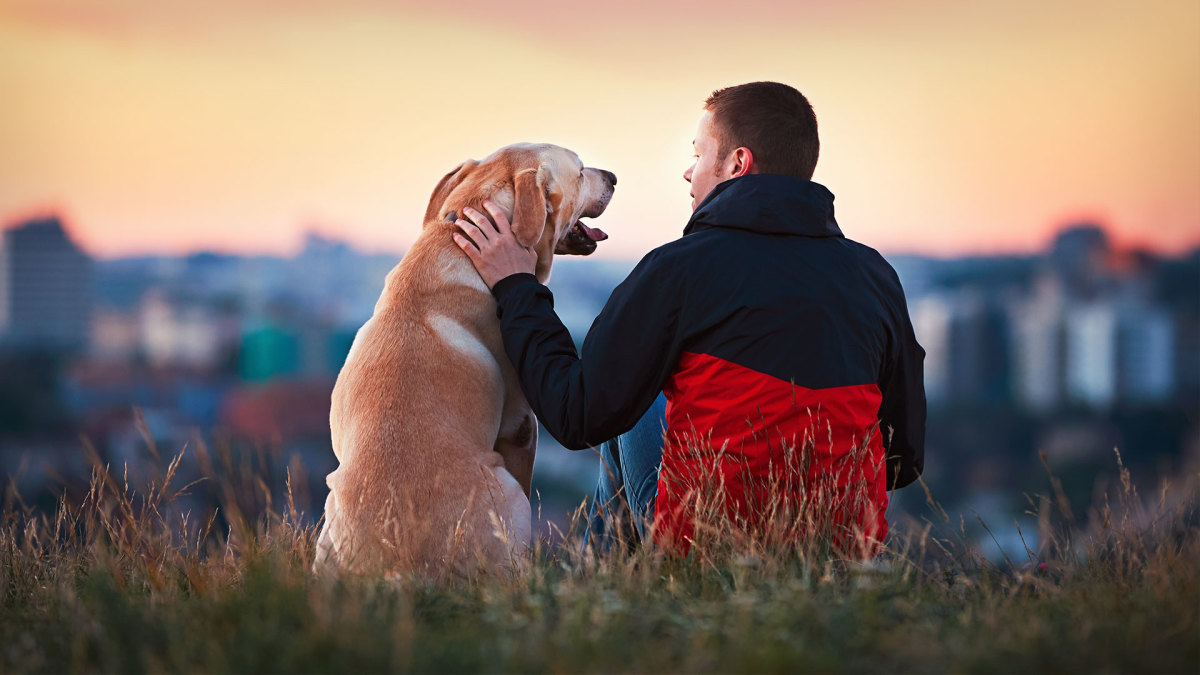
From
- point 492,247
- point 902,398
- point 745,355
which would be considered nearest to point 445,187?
point 492,247

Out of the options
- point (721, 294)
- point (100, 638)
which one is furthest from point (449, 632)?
point (721, 294)

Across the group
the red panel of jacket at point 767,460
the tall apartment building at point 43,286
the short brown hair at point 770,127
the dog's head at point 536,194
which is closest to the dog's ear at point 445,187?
the dog's head at point 536,194

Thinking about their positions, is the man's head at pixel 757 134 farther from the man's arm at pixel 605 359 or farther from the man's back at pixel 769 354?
the man's arm at pixel 605 359

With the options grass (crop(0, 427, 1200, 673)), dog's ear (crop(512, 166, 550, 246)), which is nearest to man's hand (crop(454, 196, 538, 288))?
dog's ear (crop(512, 166, 550, 246))

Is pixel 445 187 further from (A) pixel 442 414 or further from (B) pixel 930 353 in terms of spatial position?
(B) pixel 930 353

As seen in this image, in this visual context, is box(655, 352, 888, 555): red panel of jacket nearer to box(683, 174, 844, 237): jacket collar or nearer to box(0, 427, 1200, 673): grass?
box(0, 427, 1200, 673): grass

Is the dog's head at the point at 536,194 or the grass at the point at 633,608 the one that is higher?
the dog's head at the point at 536,194

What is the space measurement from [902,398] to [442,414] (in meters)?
1.71

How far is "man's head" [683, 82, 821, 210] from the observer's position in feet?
11.8

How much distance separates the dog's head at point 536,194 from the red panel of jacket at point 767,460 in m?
1.14

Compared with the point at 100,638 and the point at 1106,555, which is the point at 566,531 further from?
the point at 1106,555

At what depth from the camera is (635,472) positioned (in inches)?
155

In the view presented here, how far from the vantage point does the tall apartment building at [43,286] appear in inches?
5133

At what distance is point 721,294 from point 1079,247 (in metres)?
135
